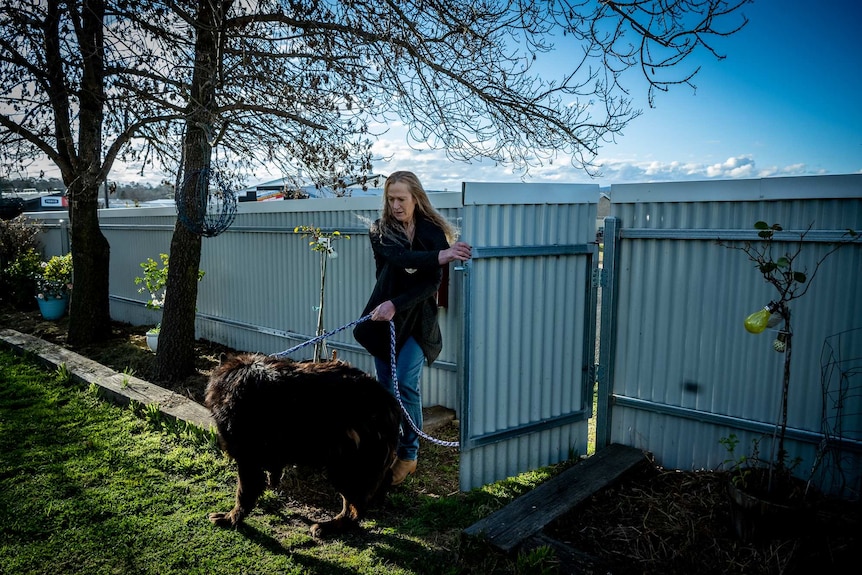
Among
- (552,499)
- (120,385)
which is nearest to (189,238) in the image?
(120,385)

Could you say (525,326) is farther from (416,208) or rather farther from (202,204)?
(202,204)

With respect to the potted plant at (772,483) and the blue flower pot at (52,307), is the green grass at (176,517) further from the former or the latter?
the blue flower pot at (52,307)

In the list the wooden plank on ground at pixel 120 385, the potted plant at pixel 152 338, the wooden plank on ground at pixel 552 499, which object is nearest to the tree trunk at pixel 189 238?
the wooden plank on ground at pixel 120 385

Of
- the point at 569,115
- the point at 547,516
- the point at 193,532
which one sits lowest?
the point at 193,532

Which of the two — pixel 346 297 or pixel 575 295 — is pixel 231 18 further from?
pixel 575 295

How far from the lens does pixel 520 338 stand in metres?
3.99

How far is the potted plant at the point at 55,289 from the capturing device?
11047 millimetres

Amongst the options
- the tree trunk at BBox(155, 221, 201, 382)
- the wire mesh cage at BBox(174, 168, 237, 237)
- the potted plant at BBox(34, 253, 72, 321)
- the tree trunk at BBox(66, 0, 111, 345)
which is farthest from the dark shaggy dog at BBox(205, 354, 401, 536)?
the potted plant at BBox(34, 253, 72, 321)

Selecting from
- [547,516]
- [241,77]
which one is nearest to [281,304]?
[241,77]

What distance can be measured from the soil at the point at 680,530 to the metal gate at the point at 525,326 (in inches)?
24.4

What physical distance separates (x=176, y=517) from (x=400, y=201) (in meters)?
2.59

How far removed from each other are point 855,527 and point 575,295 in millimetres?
2108

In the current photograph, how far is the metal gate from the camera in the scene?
3.73m

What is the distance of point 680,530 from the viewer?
10.3 ft
